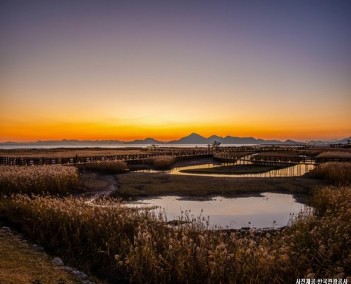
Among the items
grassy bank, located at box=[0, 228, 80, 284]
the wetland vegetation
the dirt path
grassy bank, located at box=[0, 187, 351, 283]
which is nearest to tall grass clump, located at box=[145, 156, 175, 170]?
the dirt path

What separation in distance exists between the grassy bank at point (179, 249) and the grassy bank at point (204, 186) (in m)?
11.4

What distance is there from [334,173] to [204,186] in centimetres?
1136

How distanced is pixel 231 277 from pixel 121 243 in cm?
345

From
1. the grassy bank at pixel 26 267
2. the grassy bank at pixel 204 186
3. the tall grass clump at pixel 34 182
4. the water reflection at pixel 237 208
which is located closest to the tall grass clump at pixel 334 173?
the grassy bank at pixel 204 186

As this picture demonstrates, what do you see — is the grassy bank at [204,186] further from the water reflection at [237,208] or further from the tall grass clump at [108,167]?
the tall grass clump at [108,167]

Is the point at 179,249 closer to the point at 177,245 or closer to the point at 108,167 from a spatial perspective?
the point at 177,245

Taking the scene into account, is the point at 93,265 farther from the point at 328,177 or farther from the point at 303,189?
the point at 328,177

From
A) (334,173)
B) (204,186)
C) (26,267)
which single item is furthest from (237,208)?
(334,173)

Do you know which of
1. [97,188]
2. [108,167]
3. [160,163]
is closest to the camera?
[97,188]

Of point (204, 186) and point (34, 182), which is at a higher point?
point (34, 182)

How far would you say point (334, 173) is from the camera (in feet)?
97.6

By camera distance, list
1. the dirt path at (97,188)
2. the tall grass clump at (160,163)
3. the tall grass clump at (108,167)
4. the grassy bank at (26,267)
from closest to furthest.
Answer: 1. the grassy bank at (26,267)
2. the dirt path at (97,188)
3. the tall grass clump at (108,167)
4. the tall grass clump at (160,163)

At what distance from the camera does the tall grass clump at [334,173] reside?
2796 centimetres

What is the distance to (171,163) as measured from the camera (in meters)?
56.8
